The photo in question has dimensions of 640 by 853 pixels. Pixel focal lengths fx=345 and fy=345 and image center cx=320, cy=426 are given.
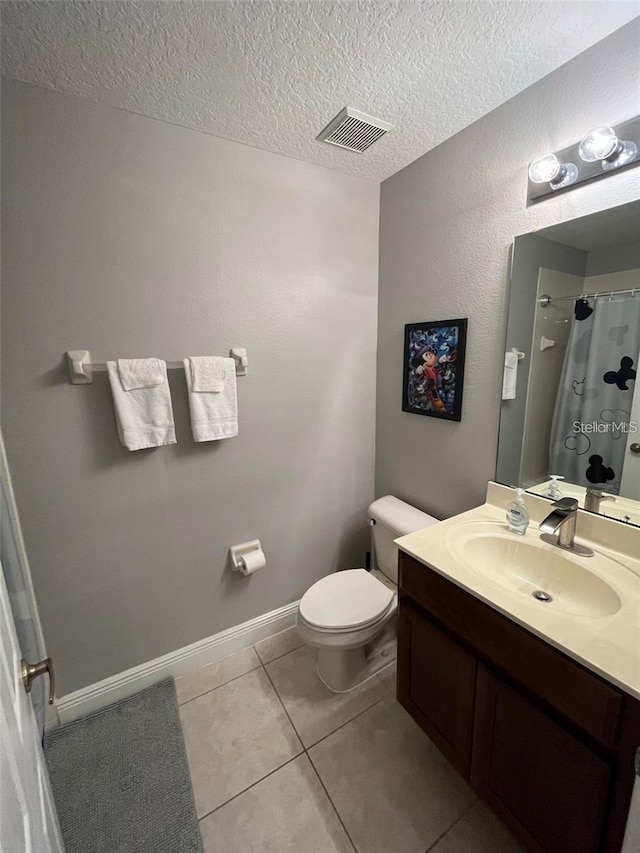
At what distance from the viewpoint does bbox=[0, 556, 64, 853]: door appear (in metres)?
0.44

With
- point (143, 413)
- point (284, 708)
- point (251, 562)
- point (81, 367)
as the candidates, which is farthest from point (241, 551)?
point (81, 367)

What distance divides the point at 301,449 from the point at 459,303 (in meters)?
1.02

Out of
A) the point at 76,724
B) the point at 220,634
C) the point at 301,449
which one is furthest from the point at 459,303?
the point at 76,724

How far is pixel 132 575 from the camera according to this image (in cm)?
151

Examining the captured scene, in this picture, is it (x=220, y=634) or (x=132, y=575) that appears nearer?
(x=132, y=575)

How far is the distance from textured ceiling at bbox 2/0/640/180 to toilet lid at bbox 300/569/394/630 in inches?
77.8

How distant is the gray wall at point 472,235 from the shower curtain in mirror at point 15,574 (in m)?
1.66

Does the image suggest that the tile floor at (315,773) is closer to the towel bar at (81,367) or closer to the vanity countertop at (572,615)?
the vanity countertop at (572,615)

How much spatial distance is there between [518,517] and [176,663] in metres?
1.69

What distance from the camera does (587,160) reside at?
1.06 metres

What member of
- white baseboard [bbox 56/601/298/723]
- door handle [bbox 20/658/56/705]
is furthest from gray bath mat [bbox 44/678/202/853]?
door handle [bbox 20/658/56/705]

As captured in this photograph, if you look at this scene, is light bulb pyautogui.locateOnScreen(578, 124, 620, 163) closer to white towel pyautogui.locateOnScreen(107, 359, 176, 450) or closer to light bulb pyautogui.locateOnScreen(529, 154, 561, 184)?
light bulb pyautogui.locateOnScreen(529, 154, 561, 184)

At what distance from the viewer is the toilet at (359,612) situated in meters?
1.45

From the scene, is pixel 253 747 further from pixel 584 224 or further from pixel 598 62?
pixel 598 62
